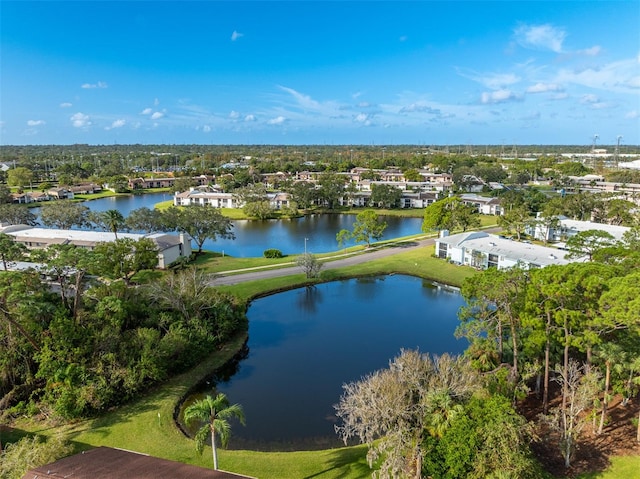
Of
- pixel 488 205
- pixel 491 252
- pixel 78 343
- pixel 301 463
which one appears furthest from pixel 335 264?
pixel 488 205

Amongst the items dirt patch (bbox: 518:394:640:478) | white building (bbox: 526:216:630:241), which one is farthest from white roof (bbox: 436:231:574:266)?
dirt patch (bbox: 518:394:640:478)

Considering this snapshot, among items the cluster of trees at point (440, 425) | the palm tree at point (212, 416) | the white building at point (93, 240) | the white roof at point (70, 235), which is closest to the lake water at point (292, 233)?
the white building at point (93, 240)

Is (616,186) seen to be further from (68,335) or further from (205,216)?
(68,335)

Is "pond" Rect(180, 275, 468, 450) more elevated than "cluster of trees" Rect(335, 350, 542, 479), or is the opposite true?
"cluster of trees" Rect(335, 350, 542, 479)

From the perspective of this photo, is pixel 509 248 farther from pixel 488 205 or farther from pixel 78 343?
pixel 78 343

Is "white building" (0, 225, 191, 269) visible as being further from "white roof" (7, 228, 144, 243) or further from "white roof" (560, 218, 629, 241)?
"white roof" (560, 218, 629, 241)

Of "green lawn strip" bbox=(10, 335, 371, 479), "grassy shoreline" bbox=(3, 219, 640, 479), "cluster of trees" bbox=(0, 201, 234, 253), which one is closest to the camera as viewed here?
"grassy shoreline" bbox=(3, 219, 640, 479)

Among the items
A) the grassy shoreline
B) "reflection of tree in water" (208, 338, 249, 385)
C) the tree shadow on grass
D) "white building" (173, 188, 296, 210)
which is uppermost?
"white building" (173, 188, 296, 210)
